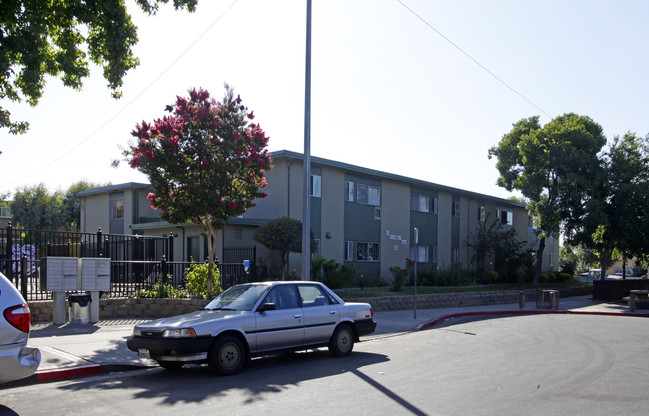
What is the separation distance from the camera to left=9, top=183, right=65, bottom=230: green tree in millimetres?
53625

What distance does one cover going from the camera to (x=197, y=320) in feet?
29.7

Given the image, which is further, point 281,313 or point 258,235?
point 258,235

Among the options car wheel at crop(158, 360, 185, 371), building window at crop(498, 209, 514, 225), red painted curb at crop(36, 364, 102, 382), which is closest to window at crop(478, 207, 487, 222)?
building window at crop(498, 209, 514, 225)

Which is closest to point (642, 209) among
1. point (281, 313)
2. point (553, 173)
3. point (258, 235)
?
point (553, 173)

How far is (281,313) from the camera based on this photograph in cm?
991

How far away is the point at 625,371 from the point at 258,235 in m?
14.5

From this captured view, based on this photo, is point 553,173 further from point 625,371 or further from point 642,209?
point 625,371

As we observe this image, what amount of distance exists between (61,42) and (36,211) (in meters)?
46.7

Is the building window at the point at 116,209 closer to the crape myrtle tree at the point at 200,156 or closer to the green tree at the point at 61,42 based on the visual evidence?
the crape myrtle tree at the point at 200,156

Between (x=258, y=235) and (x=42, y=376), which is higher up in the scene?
(x=258, y=235)

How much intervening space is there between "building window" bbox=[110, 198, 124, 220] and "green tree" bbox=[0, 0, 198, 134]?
18637mm

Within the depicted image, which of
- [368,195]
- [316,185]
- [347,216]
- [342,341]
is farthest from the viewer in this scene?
[368,195]

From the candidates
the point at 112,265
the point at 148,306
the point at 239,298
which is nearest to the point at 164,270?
the point at 148,306

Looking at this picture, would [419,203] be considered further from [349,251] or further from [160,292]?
[160,292]
